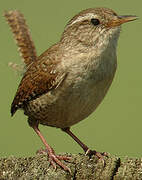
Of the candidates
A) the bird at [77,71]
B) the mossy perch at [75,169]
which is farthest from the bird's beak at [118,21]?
the mossy perch at [75,169]

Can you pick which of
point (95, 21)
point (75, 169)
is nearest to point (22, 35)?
point (95, 21)

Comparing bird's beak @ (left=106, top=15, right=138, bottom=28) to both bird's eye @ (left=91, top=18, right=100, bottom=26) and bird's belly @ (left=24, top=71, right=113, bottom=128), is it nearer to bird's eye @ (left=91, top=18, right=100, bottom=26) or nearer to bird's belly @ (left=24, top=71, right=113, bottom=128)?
bird's eye @ (left=91, top=18, right=100, bottom=26)

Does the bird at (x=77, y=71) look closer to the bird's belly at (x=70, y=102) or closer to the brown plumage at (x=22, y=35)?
the bird's belly at (x=70, y=102)

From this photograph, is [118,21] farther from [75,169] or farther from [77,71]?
[75,169]

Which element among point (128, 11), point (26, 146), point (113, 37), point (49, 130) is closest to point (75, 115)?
point (113, 37)

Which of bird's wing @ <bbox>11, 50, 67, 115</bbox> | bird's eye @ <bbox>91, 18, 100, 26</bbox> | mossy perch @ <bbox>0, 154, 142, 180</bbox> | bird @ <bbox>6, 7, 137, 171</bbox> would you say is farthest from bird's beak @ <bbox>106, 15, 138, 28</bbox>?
mossy perch @ <bbox>0, 154, 142, 180</bbox>

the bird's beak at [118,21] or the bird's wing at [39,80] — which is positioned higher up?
the bird's beak at [118,21]

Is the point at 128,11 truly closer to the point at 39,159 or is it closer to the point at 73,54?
the point at 73,54
